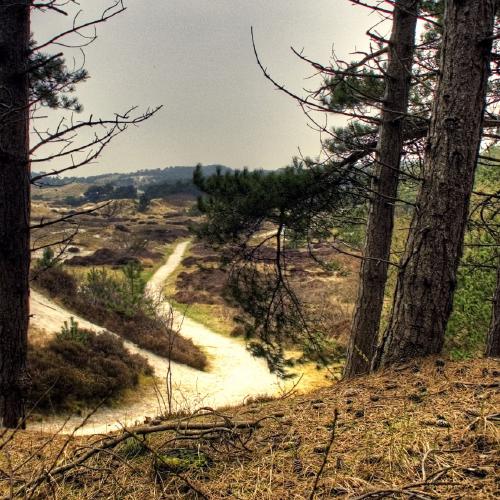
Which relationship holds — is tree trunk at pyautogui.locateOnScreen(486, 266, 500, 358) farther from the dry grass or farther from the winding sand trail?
the winding sand trail

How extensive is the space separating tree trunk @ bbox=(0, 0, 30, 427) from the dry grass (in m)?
2.35

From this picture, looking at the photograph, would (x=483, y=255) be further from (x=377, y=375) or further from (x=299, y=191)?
(x=377, y=375)

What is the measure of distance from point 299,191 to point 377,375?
2779 mm

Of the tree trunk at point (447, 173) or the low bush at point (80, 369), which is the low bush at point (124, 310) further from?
the tree trunk at point (447, 173)

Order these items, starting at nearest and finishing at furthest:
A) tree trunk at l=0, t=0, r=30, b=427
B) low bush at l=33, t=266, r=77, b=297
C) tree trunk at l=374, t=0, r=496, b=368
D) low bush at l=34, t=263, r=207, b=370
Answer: tree trunk at l=374, t=0, r=496, b=368 < tree trunk at l=0, t=0, r=30, b=427 < low bush at l=34, t=263, r=207, b=370 < low bush at l=33, t=266, r=77, b=297

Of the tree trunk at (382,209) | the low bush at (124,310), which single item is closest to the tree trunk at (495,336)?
the tree trunk at (382,209)

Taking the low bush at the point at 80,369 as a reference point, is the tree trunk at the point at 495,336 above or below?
above

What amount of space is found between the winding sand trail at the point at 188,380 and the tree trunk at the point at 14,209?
4031mm

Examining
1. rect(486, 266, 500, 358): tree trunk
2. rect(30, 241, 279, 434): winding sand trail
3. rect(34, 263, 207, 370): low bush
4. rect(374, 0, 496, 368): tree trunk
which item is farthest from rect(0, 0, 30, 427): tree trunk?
rect(34, 263, 207, 370): low bush

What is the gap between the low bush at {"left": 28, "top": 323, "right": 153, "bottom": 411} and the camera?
984 cm

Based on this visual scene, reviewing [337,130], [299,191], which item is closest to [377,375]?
[299,191]

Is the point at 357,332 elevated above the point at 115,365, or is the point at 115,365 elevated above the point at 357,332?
the point at 357,332

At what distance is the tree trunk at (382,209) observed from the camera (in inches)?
215

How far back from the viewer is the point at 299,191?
216 inches
